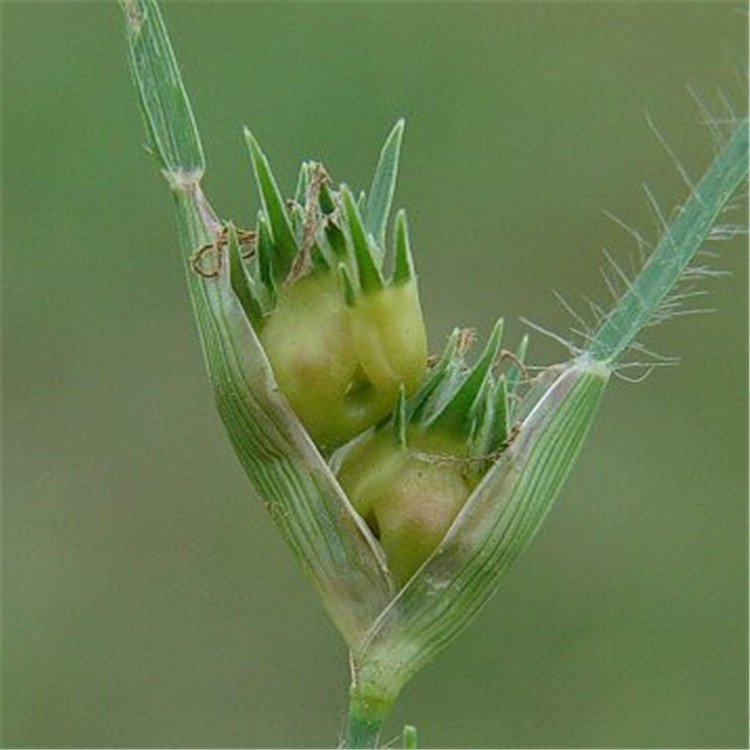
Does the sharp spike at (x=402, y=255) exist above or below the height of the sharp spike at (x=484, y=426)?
above

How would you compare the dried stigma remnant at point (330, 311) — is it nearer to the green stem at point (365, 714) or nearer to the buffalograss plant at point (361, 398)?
the buffalograss plant at point (361, 398)

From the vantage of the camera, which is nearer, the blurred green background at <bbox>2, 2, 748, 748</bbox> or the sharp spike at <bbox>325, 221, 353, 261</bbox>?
the sharp spike at <bbox>325, 221, 353, 261</bbox>

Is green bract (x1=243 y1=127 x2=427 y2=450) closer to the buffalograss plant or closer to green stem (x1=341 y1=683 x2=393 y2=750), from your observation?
the buffalograss plant

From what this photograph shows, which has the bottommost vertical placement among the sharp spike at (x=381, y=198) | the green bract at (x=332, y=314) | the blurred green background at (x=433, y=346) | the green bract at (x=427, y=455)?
the blurred green background at (x=433, y=346)

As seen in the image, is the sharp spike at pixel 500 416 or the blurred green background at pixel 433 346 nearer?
the sharp spike at pixel 500 416

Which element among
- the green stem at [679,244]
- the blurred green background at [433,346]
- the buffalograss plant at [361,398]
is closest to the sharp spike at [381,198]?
the buffalograss plant at [361,398]

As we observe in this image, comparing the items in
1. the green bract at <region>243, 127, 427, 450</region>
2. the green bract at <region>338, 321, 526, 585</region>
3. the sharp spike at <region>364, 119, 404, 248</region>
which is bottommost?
the green bract at <region>338, 321, 526, 585</region>

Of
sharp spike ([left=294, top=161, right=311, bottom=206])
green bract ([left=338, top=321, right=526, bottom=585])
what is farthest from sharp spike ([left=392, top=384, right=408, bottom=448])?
sharp spike ([left=294, top=161, right=311, bottom=206])
